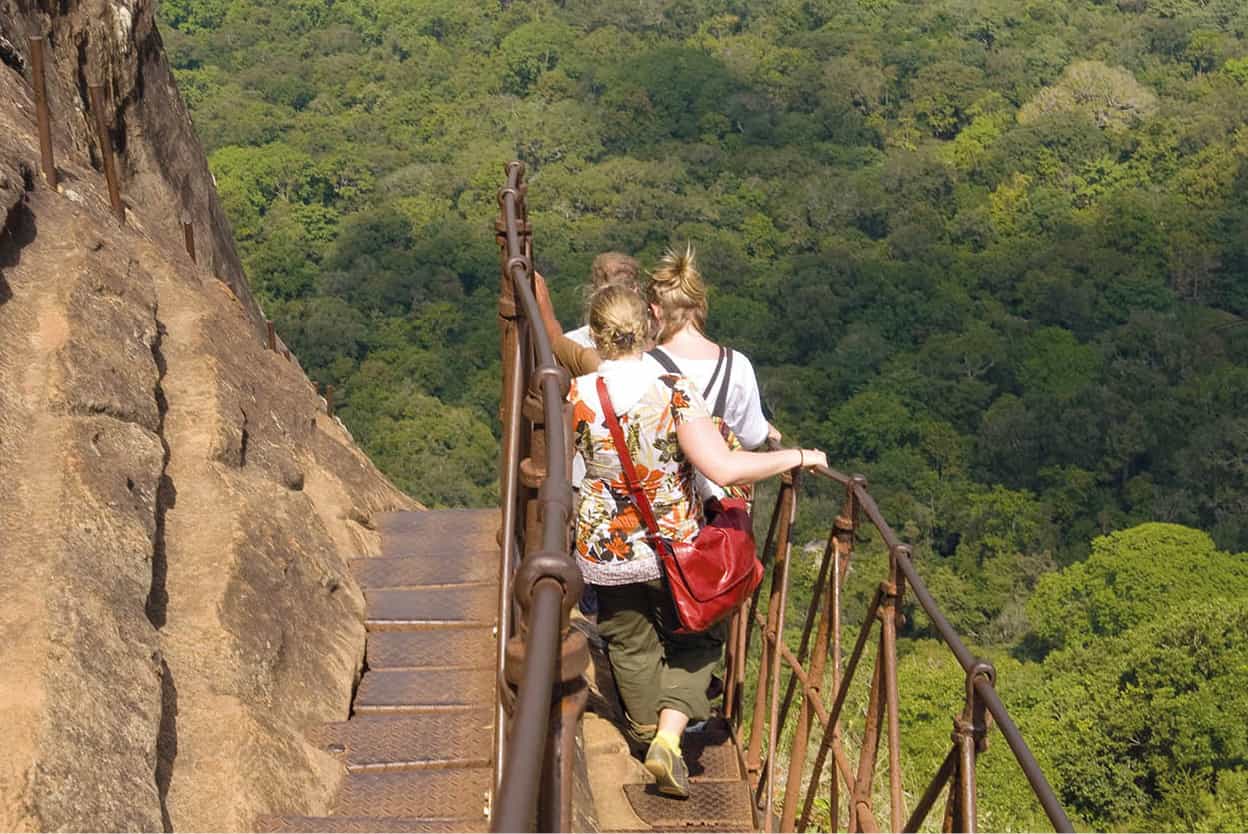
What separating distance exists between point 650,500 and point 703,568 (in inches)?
9.2

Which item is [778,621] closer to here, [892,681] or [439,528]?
[892,681]

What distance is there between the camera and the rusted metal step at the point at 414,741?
11.0 feet

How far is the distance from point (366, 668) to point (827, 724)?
1447 millimetres

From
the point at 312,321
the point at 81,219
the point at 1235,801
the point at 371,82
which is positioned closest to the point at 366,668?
the point at 81,219

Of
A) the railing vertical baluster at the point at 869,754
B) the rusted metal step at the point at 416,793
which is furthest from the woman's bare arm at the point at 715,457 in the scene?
the rusted metal step at the point at 416,793

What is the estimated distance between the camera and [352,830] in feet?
9.45

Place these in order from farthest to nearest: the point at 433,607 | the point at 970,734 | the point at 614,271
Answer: the point at 433,607 → the point at 614,271 → the point at 970,734

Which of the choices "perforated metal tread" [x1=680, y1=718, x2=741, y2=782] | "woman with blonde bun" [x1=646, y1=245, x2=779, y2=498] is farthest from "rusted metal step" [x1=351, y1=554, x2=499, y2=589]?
"woman with blonde bun" [x1=646, y1=245, x2=779, y2=498]

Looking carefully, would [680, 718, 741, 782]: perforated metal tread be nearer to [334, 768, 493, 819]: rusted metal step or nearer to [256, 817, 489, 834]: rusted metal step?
[334, 768, 493, 819]: rusted metal step

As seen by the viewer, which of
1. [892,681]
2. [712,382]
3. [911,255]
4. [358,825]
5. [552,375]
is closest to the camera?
[552,375]

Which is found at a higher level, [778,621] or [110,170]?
[110,170]

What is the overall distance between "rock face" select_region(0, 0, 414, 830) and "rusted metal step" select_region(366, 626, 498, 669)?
0.10 meters

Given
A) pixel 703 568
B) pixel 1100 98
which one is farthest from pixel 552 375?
pixel 1100 98

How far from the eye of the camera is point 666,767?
3.59 m
